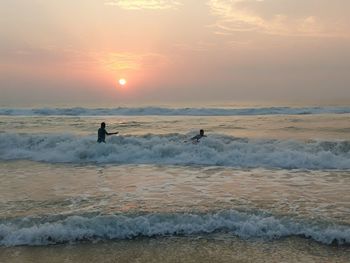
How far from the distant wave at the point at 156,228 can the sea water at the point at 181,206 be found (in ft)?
0.07

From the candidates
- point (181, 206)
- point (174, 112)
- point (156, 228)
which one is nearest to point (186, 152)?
point (181, 206)

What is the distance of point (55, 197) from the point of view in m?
11.2

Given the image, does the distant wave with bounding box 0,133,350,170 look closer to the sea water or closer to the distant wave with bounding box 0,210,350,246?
the sea water

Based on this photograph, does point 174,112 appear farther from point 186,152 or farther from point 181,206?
point 181,206

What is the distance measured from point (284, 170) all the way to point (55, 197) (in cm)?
887

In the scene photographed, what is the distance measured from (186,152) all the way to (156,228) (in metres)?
11.2

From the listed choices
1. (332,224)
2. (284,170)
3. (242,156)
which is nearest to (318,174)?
(284,170)

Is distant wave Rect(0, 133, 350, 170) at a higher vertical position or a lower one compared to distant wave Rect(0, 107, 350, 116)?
lower

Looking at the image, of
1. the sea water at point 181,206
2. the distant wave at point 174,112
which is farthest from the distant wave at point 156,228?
the distant wave at point 174,112

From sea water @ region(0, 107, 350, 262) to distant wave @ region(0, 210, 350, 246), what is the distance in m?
0.02

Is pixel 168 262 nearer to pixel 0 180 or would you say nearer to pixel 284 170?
pixel 0 180

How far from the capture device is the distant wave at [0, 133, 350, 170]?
17656 mm

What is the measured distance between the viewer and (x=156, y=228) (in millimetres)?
8633

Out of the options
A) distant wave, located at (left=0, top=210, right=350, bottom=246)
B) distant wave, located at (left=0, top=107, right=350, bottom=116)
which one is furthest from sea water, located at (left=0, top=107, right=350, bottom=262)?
distant wave, located at (left=0, top=107, right=350, bottom=116)
